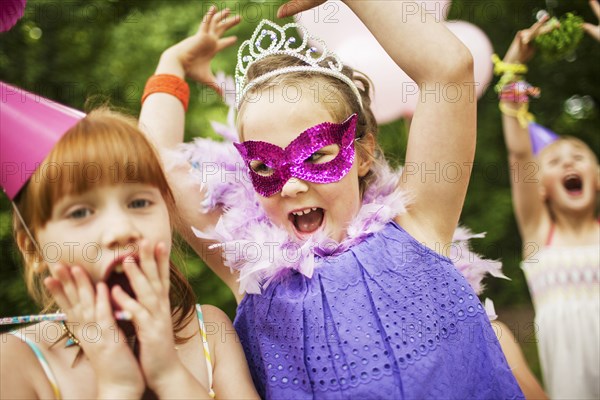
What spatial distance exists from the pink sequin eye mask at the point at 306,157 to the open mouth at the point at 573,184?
10.1 ft

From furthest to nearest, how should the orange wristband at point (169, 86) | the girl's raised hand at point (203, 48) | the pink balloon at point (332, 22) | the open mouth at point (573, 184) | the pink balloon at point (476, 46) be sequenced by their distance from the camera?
the open mouth at point (573, 184)
the pink balloon at point (476, 46)
the pink balloon at point (332, 22)
the girl's raised hand at point (203, 48)
the orange wristband at point (169, 86)

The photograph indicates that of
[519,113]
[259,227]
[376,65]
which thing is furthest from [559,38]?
[259,227]

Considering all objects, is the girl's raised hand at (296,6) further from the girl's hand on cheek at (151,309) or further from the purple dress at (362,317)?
the girl's hand on cheek at (151,309)

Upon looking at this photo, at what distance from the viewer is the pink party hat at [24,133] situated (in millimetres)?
1552

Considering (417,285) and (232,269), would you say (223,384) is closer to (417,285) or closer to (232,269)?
(232,269)

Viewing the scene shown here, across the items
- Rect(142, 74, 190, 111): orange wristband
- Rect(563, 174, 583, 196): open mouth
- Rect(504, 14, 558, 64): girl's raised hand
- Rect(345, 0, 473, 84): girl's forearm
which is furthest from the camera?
Rect(563, 174, 583, 196): open mouth

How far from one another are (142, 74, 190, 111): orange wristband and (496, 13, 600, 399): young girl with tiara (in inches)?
82.3

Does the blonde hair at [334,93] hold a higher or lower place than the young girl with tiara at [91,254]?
higher

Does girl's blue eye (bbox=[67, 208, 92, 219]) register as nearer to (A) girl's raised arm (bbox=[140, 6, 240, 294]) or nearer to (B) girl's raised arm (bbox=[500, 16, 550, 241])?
(A) girl's raised arm (bbox=[140, 6, 240, 294])

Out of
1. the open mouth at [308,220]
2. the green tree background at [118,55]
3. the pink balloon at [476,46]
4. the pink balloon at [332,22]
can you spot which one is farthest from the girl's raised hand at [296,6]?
the green tree background at [118,55]

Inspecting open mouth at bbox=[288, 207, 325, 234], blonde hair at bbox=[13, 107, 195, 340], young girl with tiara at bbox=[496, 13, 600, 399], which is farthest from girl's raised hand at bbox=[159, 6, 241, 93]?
young girl with tiara at bbox=[496, 13, 600, 399]

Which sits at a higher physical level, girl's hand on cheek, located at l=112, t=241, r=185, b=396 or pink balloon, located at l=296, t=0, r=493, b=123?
pink balloon, located at l=296, t=0, r=493, b=123

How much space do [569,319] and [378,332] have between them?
291 centimetres

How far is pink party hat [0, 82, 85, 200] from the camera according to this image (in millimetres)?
1552
